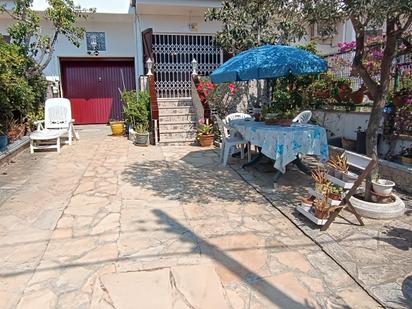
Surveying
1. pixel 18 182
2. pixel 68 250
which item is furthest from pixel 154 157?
pixel 68 250

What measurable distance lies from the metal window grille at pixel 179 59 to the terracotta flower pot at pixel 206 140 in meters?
3.18

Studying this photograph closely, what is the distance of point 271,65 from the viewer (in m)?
5.39

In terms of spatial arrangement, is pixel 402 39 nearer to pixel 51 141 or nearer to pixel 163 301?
pixel 163 301

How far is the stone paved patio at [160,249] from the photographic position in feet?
8.34

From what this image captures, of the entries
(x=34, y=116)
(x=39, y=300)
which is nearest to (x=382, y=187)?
(x=39, y=300)

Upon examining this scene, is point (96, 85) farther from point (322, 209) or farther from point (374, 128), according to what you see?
point (322, 209)

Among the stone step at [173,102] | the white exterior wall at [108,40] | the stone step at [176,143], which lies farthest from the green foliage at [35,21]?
the stone step at [176,143]

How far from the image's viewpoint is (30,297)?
252cm

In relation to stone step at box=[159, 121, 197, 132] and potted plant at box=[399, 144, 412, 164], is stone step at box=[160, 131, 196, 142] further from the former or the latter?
potted plant at box=[399, 144, 412, 164]

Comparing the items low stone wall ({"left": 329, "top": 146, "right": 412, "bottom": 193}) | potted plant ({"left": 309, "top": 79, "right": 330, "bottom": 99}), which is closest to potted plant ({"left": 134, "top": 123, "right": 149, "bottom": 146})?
potted plant ({"left": 309, "top": 79, "right": 330, "bottom": 99})

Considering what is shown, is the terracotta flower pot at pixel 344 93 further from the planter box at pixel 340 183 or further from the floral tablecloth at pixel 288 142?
the planter box at pixel 340 183

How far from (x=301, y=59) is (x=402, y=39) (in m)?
1.70

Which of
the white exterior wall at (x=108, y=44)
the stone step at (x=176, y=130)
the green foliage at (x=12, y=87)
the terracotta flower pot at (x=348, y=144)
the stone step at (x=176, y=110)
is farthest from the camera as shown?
the white exterior wall at (x=108, y=44)

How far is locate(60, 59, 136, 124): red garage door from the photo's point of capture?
453 inches
